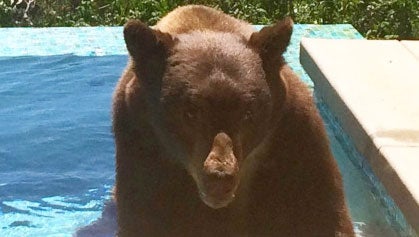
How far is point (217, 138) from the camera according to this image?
2.79m

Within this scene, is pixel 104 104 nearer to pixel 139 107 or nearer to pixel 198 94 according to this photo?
pixel 139 107

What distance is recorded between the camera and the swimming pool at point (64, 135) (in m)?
4.80

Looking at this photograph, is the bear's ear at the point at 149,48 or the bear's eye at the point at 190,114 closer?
the bear's eye at the point at 190,114

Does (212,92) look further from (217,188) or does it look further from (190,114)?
(217,188)

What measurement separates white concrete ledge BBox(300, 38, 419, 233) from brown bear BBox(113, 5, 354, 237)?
29 cm

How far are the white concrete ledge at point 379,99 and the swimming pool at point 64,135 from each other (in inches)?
13.0

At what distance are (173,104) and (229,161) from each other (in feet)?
1.09

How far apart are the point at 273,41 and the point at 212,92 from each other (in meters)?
0.35

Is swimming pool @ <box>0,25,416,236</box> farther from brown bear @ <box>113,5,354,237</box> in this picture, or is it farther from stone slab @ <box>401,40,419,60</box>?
brown bear @ <box>113,5,354,237</box>

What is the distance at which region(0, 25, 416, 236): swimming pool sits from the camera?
480 centimetres

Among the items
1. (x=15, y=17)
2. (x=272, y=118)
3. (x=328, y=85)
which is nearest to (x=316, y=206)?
(x=272, y=118)

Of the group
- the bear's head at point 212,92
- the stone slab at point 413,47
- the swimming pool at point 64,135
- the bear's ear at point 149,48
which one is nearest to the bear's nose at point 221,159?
the bear's head at point 212,92

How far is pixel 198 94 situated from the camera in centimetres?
287

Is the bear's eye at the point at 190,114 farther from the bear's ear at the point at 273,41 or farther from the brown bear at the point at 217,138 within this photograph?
the bear's ear at the point at 273,41
